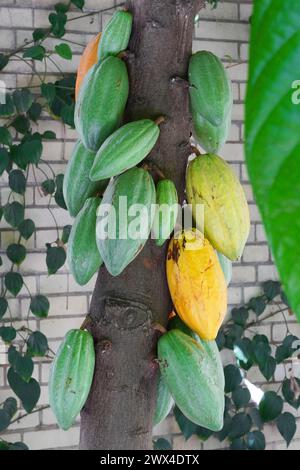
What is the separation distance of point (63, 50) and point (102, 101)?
1444 mm

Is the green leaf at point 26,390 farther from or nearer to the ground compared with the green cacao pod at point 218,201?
nearer to the ground

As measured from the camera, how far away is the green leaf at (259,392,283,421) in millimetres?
2188

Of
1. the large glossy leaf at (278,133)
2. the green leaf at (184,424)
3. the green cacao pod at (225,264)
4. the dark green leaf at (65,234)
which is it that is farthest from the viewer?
the green leaf at (184,424)

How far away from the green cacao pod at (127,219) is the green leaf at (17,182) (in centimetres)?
145

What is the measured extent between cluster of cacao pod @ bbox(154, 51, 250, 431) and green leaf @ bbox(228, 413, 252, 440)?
66.0 inches

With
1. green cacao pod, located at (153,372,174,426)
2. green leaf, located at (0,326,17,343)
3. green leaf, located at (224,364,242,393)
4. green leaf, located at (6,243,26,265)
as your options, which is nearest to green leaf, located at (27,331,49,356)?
green leaf, located at (0,326,17,343)

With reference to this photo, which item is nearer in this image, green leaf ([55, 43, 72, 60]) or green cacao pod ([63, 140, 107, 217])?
green cacao pod ([63, 140, 107, 217])

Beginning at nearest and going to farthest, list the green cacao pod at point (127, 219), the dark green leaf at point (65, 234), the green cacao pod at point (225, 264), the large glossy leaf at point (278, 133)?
the large glossy leaf at point (278, 133), the green cacao pod at point (127, 219), the green cacao pod at point (225, 264), the dark green leaf at point (65, 234)

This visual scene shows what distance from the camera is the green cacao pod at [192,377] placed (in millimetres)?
580

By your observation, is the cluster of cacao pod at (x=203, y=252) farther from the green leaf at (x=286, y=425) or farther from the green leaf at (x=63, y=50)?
the green leaf at (x=286, y=425)

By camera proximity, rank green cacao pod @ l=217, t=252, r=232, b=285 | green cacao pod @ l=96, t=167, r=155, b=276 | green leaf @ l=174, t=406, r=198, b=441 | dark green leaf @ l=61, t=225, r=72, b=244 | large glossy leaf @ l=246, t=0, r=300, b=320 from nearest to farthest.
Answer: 1. large glossy leaf @ l=246, t=0, r=300, b=320
2. green cacao pod @ l=96, t=167, r=155, b=276
3. green cacao pod @ l=217, t=252, r=232, b=285
4. dark green leaf @ l=61, t=225, r=72, b=244
5. green leaf @ l=174, t=406, r=198, b=441

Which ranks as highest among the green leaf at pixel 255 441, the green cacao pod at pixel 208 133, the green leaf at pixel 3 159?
the green cacao pod at pixel 208 133

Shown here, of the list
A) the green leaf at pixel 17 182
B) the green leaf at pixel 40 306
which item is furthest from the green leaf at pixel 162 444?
the green leaf at pixel 17 182

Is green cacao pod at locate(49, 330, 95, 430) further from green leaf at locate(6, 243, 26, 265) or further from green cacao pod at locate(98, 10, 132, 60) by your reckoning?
green leaf at locate(6, 243, 26, 265)
